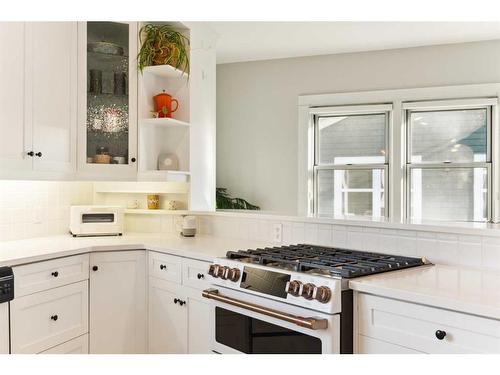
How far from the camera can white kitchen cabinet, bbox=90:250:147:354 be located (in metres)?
2.50

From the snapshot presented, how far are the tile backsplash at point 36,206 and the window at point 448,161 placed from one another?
112 inches

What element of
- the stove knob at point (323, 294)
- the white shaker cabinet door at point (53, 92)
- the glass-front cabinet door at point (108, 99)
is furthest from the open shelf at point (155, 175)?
the stove knob at point (323, 294)

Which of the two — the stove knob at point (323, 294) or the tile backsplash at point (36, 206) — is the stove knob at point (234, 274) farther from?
the tile backsplash at point (36, 206)

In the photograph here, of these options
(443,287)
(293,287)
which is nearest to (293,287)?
(293,287)

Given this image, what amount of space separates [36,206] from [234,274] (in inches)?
63.5

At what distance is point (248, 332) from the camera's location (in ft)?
6.35

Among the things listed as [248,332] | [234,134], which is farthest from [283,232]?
[234,134]

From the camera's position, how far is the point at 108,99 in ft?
9.73

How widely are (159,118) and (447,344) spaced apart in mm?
2190

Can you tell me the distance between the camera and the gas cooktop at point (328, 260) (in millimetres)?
1799

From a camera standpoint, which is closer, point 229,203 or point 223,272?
point 223,272

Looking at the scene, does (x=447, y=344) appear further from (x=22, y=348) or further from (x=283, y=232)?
(x=22, y=348)

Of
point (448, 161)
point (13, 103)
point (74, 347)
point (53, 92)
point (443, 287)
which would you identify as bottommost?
point (74, 347)

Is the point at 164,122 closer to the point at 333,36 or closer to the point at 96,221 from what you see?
the point at 96,221
